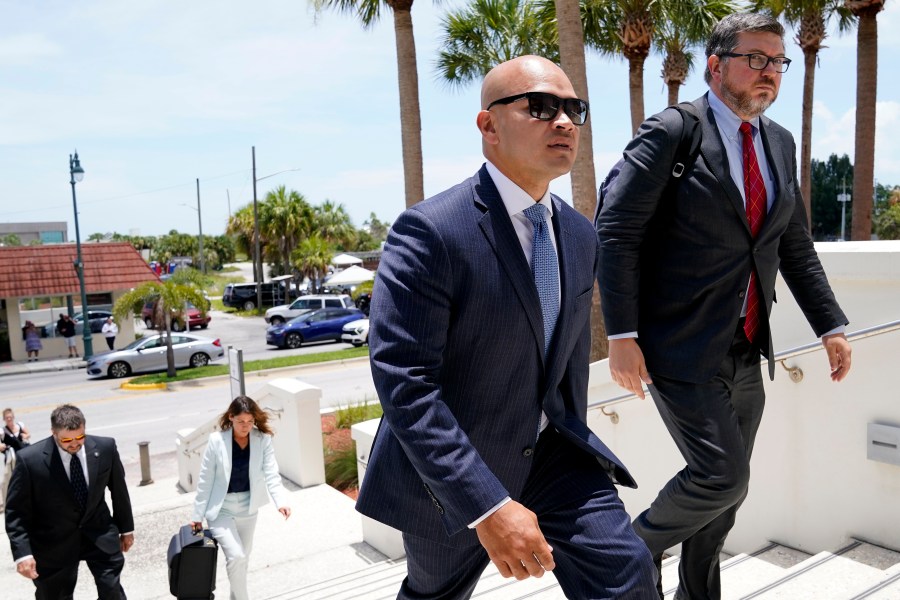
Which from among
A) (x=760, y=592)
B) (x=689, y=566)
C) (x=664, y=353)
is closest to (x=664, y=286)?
(x=664, y=353)

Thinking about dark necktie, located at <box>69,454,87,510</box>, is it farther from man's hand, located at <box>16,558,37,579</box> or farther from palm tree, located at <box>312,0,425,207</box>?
palm tree, located at <box>312,0,425,207</box>

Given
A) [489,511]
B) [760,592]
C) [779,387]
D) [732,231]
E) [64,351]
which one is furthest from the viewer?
[64,351]

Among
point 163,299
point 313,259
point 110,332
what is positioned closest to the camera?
point 163,299

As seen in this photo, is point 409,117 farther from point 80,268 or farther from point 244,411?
point 80,268

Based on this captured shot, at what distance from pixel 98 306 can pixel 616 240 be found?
3363 cm

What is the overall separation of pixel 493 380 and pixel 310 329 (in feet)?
96.3

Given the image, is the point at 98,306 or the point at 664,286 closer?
the point at 664,286

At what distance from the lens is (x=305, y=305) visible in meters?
36.6

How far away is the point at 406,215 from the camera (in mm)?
2074

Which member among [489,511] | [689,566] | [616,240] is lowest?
[689,566]

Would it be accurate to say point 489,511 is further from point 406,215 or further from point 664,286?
point 664,286

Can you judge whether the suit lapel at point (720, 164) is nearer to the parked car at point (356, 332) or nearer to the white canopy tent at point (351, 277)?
the parked car at point (356, 332)

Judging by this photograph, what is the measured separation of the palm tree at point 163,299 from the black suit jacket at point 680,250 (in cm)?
2201

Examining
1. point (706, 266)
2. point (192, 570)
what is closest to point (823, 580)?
point (706, 266)
